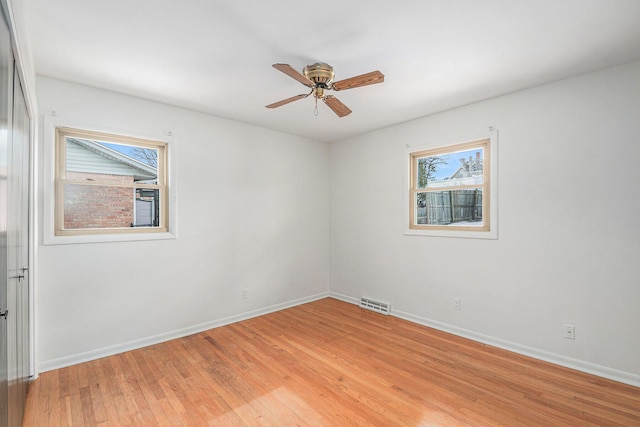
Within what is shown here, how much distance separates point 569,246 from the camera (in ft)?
8.86

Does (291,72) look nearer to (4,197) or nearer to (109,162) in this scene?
(4,197)

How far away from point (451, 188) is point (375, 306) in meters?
1.92

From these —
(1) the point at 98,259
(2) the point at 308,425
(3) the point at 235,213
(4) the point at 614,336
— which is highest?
(3) the point at 235,213

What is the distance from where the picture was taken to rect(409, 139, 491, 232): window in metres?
3.35

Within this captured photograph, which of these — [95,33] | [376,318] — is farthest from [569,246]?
[95,33]

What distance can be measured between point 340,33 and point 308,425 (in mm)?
2650

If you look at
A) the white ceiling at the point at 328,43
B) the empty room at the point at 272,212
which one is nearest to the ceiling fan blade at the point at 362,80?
the empty room at the point at 272,212

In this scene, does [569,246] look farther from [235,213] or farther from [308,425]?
[235,213]

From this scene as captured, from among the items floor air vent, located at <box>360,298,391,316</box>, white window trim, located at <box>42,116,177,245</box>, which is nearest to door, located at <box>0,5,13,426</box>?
white window trim, located at <box>42,116,177,245</box>

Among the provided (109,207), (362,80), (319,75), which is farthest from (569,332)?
(109,207)

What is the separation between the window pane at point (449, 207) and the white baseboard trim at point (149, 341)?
2.32m

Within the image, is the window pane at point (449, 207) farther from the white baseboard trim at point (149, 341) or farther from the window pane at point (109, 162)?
the window pane at point (109, 162)

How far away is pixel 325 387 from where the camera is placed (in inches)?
94.9

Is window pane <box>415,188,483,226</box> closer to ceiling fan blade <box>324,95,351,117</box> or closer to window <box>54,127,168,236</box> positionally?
ceiling fan blade <box>324,95,351,117</box>
